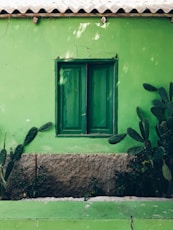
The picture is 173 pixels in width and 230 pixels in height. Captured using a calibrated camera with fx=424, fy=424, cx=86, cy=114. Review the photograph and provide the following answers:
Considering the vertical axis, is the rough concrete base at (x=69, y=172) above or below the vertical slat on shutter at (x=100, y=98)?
below

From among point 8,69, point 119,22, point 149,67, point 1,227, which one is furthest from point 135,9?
point 1,227

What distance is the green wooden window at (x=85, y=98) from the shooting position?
7406 millimetres

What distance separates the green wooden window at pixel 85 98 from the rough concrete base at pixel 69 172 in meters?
0.45

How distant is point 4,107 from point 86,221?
3445 millimetres

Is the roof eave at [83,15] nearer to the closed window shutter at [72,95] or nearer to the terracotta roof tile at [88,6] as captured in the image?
the terracotta roof tile at [88,6]

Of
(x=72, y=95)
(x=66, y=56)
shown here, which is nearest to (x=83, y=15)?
(x=66, y=56)

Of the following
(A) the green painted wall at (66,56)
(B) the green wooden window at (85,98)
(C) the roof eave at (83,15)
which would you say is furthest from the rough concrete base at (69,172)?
(C) the roof eave at (83,15)

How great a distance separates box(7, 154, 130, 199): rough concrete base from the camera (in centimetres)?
738

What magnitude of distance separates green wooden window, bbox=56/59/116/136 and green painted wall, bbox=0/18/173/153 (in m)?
0.13

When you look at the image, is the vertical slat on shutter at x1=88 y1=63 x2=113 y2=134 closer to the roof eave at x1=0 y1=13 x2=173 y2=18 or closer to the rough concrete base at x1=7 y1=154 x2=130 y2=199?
the rough concrete base at x1=7 y1=154 x2=130 y2=199

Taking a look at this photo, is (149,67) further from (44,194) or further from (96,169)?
(44,194)

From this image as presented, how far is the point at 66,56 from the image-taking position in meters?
7.30

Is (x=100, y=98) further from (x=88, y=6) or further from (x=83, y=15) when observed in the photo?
(x=88, y=6)

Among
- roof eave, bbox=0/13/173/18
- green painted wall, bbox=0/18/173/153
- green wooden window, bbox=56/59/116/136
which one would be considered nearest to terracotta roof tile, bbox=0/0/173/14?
roof eave, bbox=0/13/173/18
